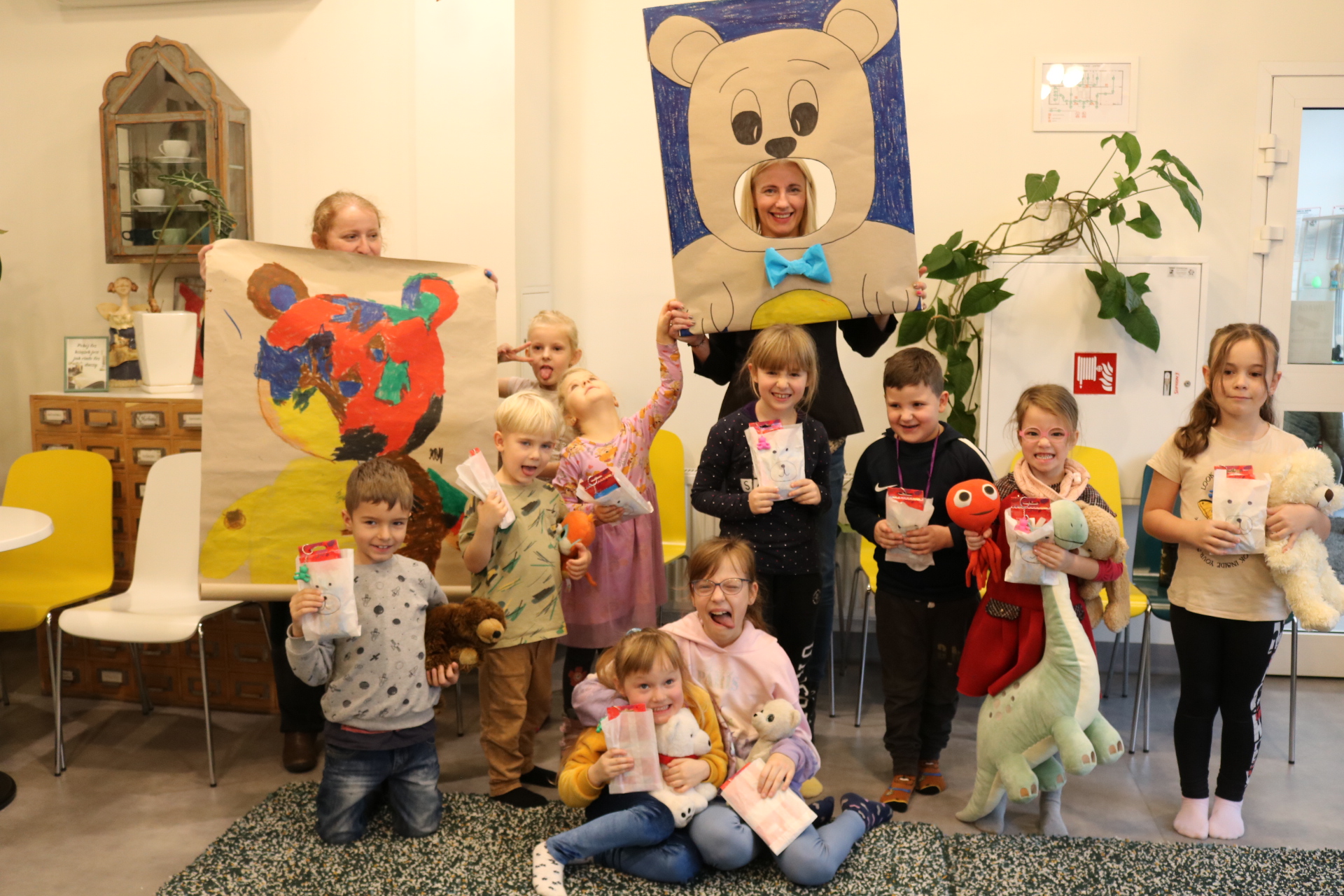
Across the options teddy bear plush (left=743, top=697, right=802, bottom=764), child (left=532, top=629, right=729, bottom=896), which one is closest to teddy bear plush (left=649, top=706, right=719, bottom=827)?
child (left=532, top=629, right=729, bottom=896)

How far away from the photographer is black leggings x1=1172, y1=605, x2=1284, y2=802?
8.73 ft

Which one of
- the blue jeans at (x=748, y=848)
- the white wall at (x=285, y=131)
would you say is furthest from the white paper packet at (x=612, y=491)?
the white wall at (x=285, y=131)

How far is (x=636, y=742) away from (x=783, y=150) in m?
1.59

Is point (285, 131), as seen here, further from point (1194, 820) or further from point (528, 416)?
point (1194, 820)

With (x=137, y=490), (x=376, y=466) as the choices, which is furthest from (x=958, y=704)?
(x=137, y=490)

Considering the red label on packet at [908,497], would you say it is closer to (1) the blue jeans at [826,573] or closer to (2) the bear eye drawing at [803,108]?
(1) the blue jeans at [826,573]

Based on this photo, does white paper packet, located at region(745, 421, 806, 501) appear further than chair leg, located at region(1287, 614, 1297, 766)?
No

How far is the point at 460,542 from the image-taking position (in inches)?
109

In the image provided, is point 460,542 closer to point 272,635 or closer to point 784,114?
point 272,635

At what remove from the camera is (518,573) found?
279cm

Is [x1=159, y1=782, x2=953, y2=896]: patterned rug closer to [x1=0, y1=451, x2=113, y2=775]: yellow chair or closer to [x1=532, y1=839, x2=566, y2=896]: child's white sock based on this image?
[x1=532, y1=839, x2=566, y2=896]: child's white sock

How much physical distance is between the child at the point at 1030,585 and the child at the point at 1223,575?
0.24m

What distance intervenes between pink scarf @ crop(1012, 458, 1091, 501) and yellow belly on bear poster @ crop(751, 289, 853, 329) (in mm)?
633

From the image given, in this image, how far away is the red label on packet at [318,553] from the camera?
2.39m
